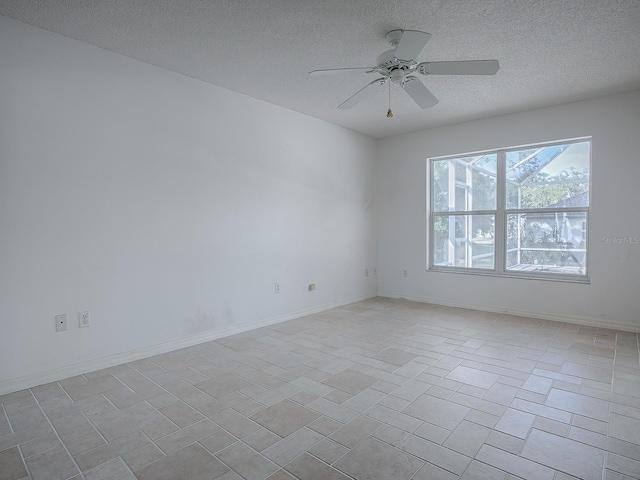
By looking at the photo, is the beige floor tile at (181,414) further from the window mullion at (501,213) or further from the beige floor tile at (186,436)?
the window mullion at (501,213)

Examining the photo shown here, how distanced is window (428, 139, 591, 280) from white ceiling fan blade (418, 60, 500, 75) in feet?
8.90

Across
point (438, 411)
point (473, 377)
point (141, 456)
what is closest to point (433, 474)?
point (438, 411)

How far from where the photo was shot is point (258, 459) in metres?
1.82

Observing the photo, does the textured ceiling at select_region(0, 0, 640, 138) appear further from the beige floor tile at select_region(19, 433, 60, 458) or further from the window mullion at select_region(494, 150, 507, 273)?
the beige floor tile at select_region(19, 433, 60, 458)

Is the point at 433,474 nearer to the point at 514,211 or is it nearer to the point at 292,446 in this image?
the point at 292,446

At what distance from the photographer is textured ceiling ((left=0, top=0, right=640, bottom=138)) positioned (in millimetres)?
2410

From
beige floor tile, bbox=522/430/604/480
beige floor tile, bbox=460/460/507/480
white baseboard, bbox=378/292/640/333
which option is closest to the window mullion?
white baseboard, bbox=378/292/640/333

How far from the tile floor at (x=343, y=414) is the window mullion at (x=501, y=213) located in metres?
1.48

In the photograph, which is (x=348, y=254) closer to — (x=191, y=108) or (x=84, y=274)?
(x=191, y=108)

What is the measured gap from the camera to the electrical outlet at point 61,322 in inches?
109

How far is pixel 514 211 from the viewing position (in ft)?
15.9

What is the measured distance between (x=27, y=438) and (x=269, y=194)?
3.02 metres

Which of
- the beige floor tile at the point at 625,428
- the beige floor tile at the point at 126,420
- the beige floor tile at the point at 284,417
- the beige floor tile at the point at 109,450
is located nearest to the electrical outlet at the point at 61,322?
the beige floor tile at the point at 126,420

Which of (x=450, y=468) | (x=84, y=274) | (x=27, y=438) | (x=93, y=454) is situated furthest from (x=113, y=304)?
(x=450, y=468)
